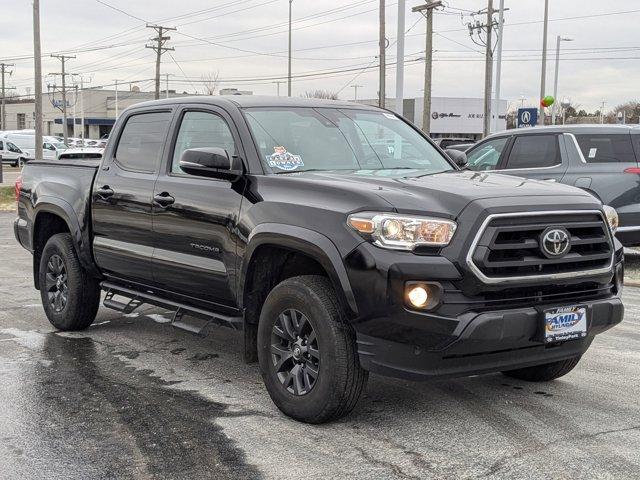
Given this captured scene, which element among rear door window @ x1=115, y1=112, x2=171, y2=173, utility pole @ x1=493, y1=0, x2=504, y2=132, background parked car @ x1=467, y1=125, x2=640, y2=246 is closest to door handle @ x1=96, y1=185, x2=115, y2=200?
rear door window @ x1=115, y1=112, x2=171, y2=173

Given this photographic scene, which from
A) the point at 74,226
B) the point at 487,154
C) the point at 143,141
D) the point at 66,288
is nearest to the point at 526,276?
the point at 143,141

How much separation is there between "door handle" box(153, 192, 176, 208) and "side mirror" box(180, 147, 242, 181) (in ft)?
1.72

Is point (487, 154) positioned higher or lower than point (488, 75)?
lower

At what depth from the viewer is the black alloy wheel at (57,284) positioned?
7.16m

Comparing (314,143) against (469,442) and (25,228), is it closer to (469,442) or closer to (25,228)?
(469,442)

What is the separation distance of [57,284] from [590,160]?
6.84 metres

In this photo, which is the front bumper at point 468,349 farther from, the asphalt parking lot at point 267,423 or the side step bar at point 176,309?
the side step bar at point 176,309

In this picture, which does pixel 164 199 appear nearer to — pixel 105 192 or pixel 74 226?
pixel 105 192

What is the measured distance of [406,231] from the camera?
13.7 feet

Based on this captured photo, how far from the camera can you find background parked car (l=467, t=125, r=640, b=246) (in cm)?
1028

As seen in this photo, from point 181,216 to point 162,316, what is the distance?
2591 mm

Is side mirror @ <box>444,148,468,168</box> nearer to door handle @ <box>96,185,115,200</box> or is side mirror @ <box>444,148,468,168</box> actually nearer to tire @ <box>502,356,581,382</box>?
tire @ <box>502,356,581,382</box>

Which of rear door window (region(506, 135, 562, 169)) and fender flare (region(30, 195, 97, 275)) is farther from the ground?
rear door window (region(506, 135, 562, 169))

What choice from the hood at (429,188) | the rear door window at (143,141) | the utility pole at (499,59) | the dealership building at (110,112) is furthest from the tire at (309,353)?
the dealership building at (110,112)
